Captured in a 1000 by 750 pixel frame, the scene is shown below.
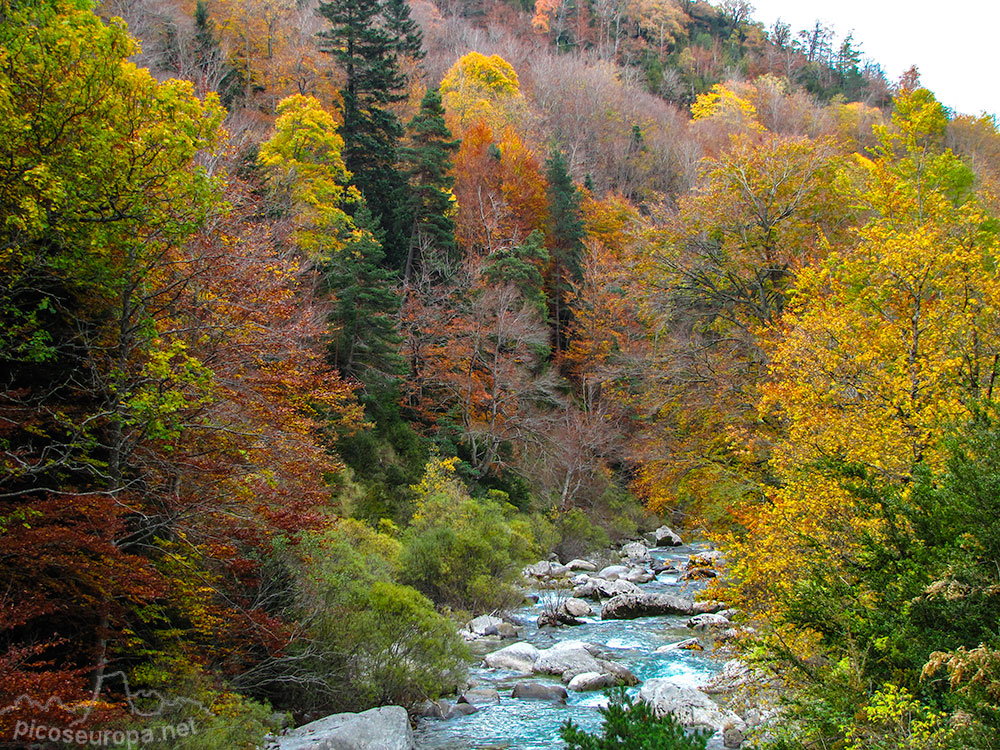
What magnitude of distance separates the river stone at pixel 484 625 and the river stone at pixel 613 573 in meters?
7.08

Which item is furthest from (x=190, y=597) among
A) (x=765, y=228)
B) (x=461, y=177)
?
(x=461, y=177)

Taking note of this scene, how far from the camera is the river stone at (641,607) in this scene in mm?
19047

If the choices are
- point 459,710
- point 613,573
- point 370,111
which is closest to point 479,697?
point 459,710

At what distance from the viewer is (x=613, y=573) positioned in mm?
24422

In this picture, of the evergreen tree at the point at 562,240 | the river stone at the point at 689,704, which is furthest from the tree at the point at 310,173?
the river stone at the point at 689,704

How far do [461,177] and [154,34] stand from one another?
16.8 m

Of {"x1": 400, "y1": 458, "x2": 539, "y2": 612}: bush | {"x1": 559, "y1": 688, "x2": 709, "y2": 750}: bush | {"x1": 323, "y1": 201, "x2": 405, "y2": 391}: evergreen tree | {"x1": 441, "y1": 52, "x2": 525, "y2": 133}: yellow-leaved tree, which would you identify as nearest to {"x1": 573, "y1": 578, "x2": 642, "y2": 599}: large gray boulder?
{"x1": 400, "y1": 458, "x2": 539, "y2": 612}: bush

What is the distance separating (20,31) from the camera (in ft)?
23.5

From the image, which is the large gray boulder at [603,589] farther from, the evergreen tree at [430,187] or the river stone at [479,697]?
the evergreen tree at [430,187]

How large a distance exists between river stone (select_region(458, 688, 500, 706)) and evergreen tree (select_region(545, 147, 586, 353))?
93.1ft

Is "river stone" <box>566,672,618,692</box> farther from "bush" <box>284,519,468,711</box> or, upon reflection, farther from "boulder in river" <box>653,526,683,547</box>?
"boulder in river" <box>653,526,683,547</box>

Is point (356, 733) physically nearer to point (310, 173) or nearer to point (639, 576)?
point (639, 576)

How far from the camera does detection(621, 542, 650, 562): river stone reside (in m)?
28.4

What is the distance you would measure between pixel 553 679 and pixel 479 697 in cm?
189
